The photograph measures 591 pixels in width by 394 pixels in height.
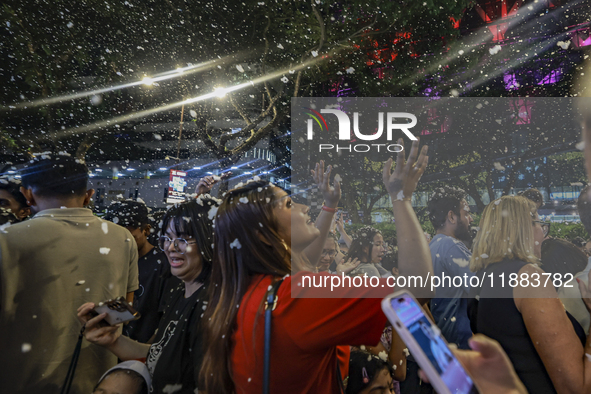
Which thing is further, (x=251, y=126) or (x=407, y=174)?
(x=251, y=126)

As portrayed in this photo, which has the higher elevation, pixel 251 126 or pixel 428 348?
pixel 251 126

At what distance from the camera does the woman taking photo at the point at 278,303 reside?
80cm

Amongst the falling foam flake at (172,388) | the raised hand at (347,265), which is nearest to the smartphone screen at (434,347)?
the falling foam flake at (172,388)

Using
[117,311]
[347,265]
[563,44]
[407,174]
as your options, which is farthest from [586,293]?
[563,44]

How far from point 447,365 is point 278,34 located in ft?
19.4

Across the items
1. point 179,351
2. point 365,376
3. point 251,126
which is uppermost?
point 251,126

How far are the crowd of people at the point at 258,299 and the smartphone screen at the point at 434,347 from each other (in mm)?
43

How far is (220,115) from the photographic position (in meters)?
8.14

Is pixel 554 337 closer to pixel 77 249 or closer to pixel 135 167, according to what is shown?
pixel 77 249

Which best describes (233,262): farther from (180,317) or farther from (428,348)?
(428,348)

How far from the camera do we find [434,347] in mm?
509

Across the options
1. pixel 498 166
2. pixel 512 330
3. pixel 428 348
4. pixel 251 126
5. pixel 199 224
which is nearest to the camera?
pixel 428 348

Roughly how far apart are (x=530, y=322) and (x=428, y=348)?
0.83 metres

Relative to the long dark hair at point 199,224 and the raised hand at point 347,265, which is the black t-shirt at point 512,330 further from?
the raised hand at point 347,265
